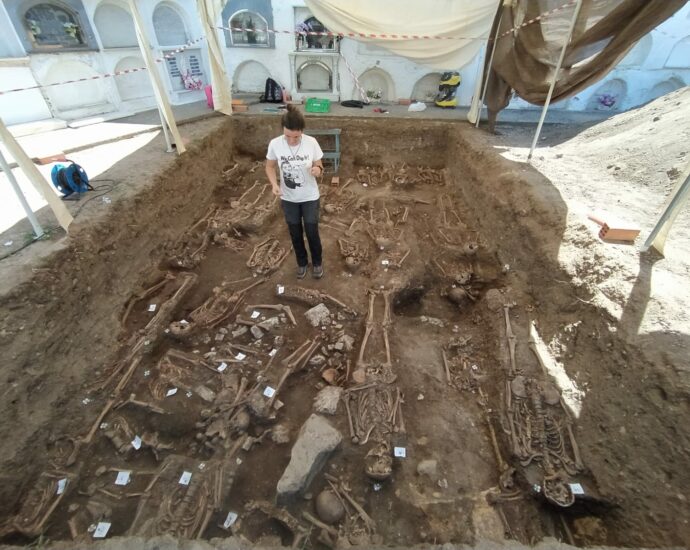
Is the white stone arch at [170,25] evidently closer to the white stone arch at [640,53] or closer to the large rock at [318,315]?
the large rock at [318,315]

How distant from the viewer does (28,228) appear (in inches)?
160

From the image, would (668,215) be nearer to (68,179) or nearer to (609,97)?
(68,179)

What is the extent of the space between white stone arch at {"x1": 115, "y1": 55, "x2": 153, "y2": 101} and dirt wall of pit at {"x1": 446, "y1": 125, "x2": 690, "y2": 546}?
10.3 metres

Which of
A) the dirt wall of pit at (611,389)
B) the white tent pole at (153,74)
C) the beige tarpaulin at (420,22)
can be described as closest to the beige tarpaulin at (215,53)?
the white tent pole at (153,74)

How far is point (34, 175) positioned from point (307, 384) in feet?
12.3

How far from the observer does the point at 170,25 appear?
945 cm

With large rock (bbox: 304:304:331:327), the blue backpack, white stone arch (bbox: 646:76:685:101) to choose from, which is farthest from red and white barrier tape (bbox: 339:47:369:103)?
white stone arch (bbox: 646:76:685:101)

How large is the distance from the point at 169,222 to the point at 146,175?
814mm

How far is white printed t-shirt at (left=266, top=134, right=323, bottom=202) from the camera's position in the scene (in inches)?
153

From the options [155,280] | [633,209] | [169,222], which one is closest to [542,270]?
[633,209]

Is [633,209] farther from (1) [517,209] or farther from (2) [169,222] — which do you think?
(2) [169,222]

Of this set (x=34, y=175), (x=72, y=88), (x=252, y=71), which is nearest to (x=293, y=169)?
(x=34, y=175)

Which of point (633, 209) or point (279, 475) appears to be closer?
point (279, 475)

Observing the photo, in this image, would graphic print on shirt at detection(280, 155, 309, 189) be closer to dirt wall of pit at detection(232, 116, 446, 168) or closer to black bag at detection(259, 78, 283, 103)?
dirt wall of pit at detection(232, 116, 446, 168)
